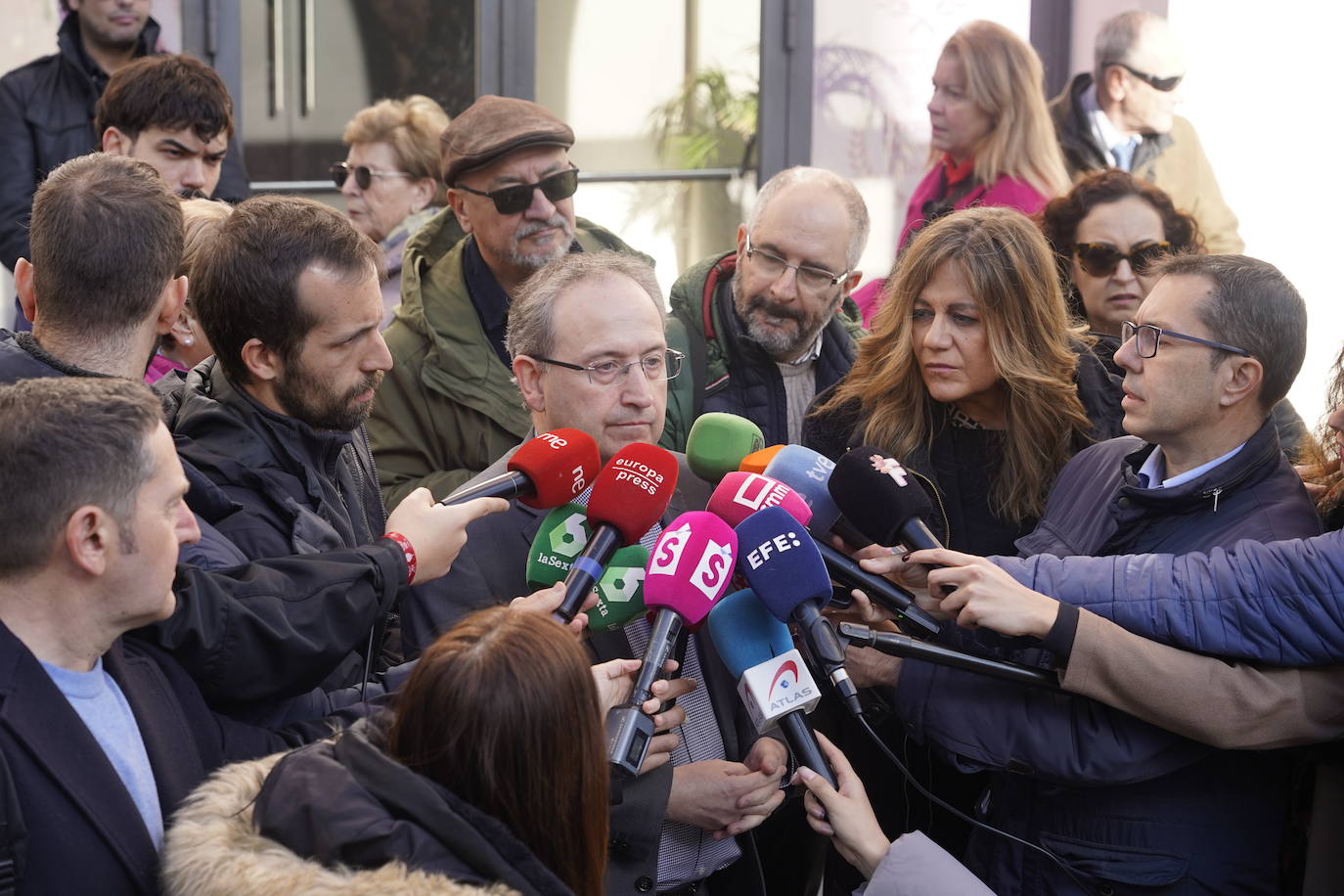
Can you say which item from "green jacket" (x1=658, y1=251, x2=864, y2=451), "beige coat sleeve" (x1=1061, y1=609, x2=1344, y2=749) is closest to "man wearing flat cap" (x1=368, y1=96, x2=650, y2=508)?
"green jacket" (x1=658, y1=251, x2=864, y2=451)

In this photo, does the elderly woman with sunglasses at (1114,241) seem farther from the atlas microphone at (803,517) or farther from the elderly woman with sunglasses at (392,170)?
the elderly woman with sunglasses at (392,170)

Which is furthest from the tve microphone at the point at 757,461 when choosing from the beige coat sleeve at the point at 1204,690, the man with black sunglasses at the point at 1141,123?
the man with black sunglasses at the point at 1141,123

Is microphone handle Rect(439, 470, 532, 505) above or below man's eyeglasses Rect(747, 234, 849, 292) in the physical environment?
below

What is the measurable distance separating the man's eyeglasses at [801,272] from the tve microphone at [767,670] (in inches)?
58.5

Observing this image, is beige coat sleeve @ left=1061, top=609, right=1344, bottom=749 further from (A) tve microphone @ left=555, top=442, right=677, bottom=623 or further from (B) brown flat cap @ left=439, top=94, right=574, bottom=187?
(B) brown flat cap @ left=439, top=94, right=574, bottom=187

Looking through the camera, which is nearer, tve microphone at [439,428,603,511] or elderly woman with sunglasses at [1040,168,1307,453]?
tve microphone at [439,428,603,511]

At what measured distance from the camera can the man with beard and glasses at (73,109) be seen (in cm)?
423

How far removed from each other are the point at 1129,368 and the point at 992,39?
2696 millimetres

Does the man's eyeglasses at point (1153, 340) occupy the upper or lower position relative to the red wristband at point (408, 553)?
upper

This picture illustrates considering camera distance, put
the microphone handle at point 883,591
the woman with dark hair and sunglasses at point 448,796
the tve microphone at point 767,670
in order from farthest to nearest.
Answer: the microphone handle at point 883,591 < the tve microphone at point 767,670 < the woman with dark hair and sunglasses at point 448,796

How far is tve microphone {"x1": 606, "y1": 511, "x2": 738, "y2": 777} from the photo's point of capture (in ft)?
6.97

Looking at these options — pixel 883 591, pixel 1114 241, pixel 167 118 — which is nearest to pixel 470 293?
pixel 167 118

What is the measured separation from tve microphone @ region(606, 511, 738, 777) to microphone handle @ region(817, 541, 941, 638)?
0.67 ft

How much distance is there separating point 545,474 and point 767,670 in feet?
1.68
